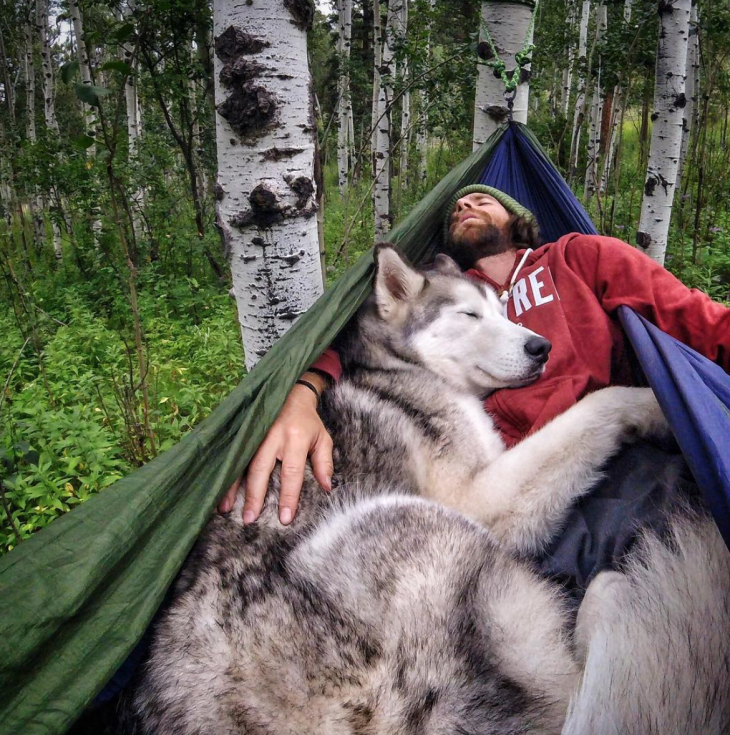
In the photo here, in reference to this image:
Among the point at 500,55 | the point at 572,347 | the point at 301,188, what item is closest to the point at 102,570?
the point at 301,188

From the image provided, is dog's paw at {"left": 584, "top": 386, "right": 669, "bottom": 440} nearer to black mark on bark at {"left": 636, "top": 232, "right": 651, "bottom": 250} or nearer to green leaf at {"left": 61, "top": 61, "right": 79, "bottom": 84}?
green leaf at {"left": 61, "top": 61, "right": 79, "bottom": 84}

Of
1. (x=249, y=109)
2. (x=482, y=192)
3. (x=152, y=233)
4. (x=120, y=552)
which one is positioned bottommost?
(x=152, y=233)

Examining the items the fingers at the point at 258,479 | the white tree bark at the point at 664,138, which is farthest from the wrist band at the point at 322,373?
the white tree bark at the point at 664,138

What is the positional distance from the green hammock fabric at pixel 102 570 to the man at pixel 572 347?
0.38 ft

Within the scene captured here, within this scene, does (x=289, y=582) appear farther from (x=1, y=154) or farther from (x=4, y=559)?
(x=1, y=154)

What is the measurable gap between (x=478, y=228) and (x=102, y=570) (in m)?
2.18

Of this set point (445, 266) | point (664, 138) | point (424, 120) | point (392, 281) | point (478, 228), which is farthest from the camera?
point (424, 120)

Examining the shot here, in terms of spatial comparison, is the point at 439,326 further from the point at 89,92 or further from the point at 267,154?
the point at 89,92

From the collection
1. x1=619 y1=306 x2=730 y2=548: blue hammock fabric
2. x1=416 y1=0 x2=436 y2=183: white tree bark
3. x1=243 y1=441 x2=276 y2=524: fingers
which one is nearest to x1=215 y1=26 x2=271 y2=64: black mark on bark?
x1=243 y1=441 x2=276 y2=524: fingers

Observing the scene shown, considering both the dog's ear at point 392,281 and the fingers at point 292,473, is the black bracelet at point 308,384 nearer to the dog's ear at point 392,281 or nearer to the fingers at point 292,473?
the fingers at point 292,473

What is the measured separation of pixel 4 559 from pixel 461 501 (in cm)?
117

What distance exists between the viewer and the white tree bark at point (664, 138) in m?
4.02

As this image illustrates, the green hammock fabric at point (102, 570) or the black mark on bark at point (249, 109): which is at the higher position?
the black mark on bark at point (249, 109)

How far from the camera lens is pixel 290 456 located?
1.42 m
